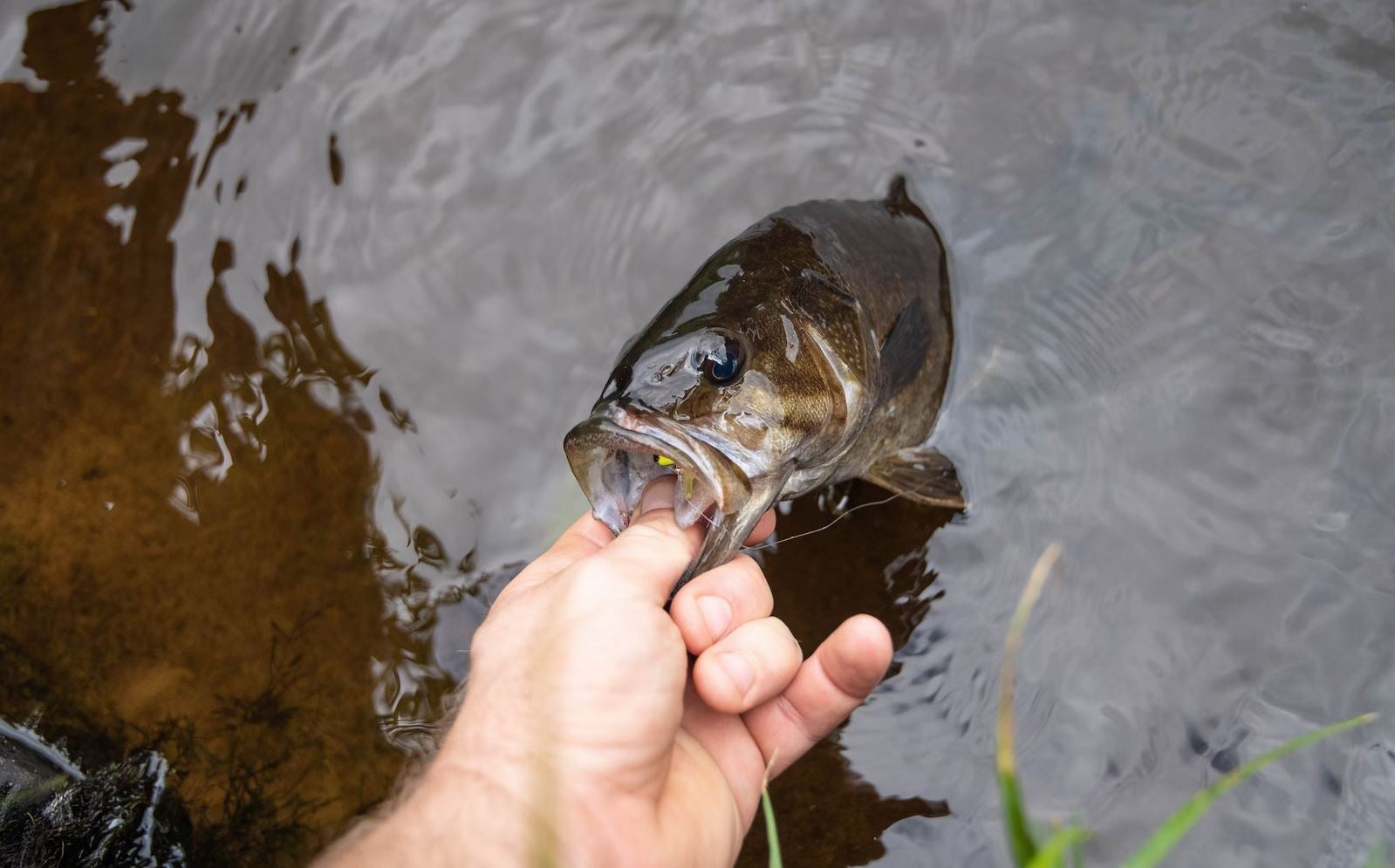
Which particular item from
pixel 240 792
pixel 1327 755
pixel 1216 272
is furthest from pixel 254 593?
pixel 1216 272

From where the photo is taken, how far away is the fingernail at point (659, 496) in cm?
248

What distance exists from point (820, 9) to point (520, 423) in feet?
7.71

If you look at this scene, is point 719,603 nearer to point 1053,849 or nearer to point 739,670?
point 739,670

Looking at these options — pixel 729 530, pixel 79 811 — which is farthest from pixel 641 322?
pixel 79 811

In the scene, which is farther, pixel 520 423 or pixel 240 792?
pixel 520 423

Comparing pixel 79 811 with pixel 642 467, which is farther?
pixel 79 811

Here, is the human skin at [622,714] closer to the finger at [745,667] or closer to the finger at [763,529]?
the finger at [745,667]

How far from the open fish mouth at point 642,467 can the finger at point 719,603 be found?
0.46ft

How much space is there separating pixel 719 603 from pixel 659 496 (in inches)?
14.7

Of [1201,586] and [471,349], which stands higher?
[471,349]

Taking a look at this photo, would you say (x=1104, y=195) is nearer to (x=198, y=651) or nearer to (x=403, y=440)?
(x=403, y=440)

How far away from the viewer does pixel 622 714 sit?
6.55ft

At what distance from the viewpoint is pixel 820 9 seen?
4.39 meters

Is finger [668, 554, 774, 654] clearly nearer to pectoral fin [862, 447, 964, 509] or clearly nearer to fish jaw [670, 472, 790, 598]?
fish jaw [670, 472, 790, 598]
